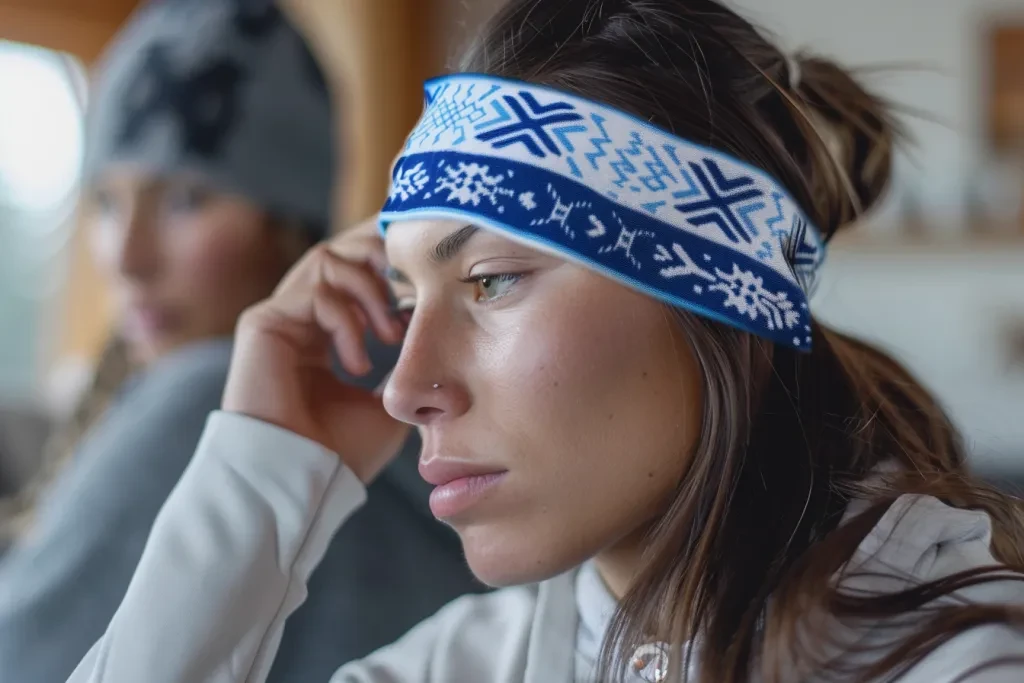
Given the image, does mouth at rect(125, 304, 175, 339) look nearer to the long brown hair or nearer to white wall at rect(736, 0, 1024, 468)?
the long brown hair

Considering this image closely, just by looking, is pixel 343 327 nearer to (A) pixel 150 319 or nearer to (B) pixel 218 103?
(A) pixel 150 319

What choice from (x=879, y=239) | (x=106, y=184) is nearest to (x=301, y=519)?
(x=106, y=184)

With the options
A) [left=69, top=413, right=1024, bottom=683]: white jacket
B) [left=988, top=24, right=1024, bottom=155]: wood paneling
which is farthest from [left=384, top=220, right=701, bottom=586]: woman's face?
[left=988, top=24, right=1024, bottom=155]: wood paneling

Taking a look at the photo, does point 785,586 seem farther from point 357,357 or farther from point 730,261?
point 357,357

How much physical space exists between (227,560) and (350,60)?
324 centimetres

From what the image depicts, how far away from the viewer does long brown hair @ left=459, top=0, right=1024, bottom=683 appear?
61cm

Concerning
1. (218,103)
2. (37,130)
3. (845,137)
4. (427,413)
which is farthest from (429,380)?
(37,130)

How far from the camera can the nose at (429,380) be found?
0.66 m

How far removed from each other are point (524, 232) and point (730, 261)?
0.13m

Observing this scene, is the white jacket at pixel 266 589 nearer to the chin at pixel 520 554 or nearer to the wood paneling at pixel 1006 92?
the chin at pixel 520 554

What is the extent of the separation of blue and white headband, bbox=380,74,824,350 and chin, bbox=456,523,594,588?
167 millimetres

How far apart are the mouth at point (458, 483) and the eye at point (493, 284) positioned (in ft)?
0.35

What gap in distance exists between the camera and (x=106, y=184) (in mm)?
1340

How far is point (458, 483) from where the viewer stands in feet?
2.19
